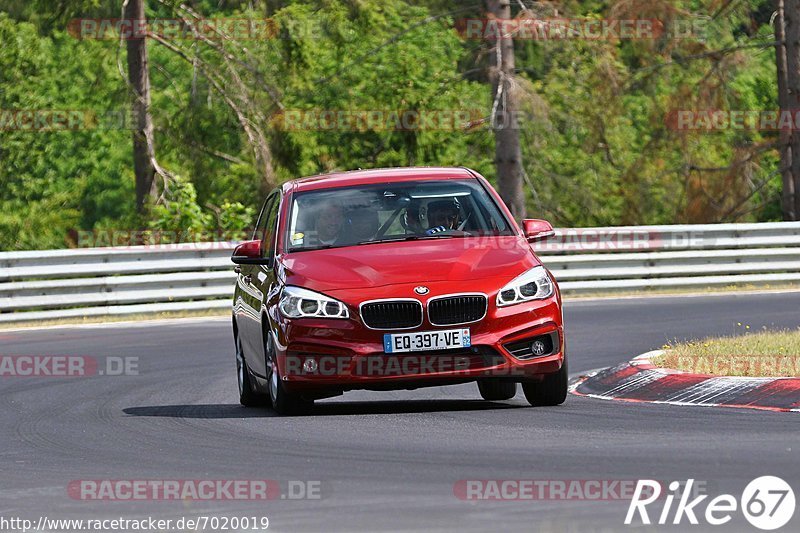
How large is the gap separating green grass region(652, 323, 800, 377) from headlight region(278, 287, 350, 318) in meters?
2.80

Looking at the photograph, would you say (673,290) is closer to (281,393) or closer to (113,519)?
(281,393)

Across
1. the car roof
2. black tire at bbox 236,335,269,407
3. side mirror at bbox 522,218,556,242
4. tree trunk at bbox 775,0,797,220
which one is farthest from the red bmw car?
tree trunk at bbox 775,0,797,220

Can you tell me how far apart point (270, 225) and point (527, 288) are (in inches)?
112

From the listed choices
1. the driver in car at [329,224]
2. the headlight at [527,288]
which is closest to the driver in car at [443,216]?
the driver in car at [329,224]

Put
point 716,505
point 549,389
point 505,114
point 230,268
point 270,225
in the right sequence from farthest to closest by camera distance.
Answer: point 505,114 → point 230,268 → point 270,225 → point 549,389 → point 716,505

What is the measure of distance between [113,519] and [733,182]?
30696mm

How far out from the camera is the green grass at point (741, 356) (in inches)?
468

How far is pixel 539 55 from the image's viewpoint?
46.7m

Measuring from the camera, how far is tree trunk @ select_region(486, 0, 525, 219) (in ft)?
98.5

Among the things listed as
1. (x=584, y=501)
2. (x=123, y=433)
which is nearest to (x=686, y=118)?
(x=123, y=433)

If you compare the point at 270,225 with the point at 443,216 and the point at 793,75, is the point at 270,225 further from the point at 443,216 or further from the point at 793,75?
the point at 793,75

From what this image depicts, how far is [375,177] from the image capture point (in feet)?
40.9

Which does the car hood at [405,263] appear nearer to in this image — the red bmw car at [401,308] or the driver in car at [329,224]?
the red bmw car at [401,308]

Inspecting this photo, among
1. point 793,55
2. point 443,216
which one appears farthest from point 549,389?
point 793,55
